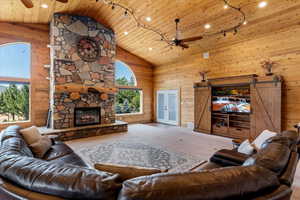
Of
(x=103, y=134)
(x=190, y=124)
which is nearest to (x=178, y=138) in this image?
(x=190, y=124)

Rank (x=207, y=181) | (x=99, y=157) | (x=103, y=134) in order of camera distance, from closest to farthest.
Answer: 1. (x=207, y=181)
2. (x=99, y=157)
3. (x=103, y=134)

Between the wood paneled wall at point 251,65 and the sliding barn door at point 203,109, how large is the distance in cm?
74

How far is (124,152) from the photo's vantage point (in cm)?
393

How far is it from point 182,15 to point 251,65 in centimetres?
294

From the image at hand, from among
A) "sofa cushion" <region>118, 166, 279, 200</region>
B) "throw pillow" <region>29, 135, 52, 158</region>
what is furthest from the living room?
"sofa cushion" <region>118, 166, 279, 200</region>

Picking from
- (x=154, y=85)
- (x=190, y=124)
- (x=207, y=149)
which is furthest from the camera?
(x=154, y=85)

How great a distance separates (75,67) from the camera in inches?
220

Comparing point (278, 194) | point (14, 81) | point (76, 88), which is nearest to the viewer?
point (278, 194)

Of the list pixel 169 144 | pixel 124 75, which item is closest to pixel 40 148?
pixel 169 144

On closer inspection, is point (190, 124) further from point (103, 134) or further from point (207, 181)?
point (207, 181)

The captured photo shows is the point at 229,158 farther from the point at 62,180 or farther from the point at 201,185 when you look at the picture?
the point at 62,180

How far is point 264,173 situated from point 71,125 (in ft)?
18.4

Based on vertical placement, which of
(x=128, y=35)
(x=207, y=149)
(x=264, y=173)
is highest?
(x=128, y=35)

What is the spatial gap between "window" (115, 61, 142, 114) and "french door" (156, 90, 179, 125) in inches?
43.2
